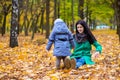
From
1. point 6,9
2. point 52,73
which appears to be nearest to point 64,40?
point 52,73

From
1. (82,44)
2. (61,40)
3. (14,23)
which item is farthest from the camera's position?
(14,23)

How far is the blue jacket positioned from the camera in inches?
393

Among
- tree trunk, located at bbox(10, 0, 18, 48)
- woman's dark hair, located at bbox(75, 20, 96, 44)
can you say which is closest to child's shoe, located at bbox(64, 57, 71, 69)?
woman's dark hair, located at bbox(75, 20, 96, 44)

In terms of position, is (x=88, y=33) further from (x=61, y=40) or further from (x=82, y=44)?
(x=61, y=40)

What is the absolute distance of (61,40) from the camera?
33.2 feet

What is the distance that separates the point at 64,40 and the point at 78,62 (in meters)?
0.86

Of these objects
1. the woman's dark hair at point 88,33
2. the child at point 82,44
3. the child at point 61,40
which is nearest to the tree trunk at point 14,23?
the child at point 61,40

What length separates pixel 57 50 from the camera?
10016 mm

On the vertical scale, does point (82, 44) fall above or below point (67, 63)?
above

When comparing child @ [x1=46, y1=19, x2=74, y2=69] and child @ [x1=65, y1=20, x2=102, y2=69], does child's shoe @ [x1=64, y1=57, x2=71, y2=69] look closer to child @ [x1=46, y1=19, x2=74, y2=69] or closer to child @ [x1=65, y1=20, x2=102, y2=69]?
child @ [x1=65, y1=20, x2=102, y2=69]

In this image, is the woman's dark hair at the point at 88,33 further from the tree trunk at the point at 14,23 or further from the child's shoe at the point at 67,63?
the tree trunk at the point at 14,23

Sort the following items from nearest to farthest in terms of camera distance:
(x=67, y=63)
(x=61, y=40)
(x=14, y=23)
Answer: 1. (x=67, y=63)
2. (x=61, y=40)
3. (x=14, y=23)

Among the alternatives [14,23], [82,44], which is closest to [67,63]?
[82,44]

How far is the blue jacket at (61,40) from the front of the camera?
32.8 feet
